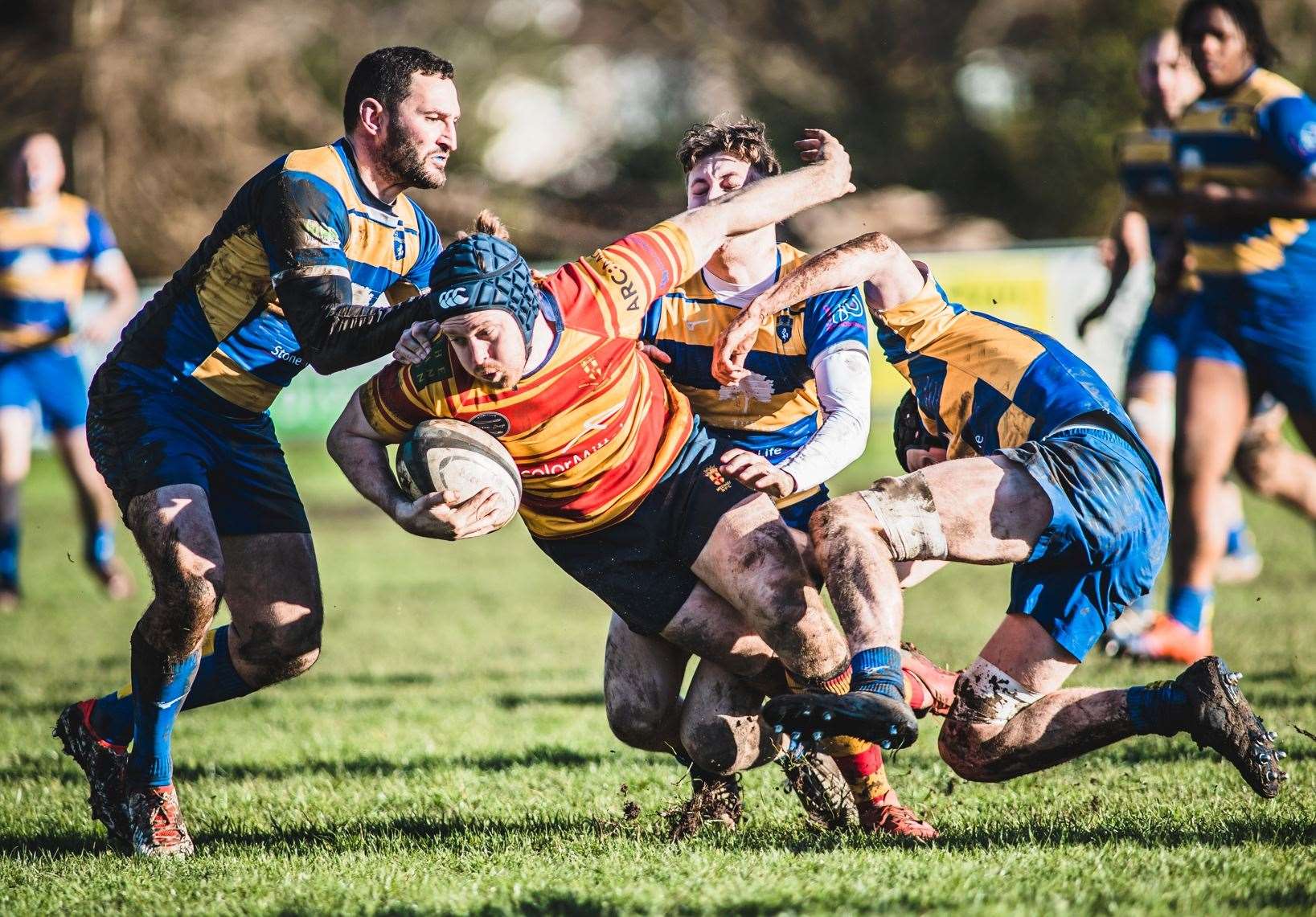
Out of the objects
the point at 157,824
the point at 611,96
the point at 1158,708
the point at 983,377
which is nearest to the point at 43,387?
the point at 157,824

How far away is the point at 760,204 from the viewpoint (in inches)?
179

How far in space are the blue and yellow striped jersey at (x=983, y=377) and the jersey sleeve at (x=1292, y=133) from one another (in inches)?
119

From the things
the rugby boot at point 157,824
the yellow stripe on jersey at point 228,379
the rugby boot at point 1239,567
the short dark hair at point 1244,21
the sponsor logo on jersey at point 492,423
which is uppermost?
the short dark hair at point 1244,21

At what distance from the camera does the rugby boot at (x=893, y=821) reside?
4.36m

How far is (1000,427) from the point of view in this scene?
14.8 feet

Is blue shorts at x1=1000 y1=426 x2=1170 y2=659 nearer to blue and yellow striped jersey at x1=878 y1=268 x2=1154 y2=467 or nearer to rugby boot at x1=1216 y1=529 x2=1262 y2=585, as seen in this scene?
blue and yellow striped jersey at x1=878 y1=268 x2=1154 y2=467

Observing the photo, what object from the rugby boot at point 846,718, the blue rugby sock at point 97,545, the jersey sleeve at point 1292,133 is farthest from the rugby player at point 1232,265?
the blue rugby sock at point 97,545

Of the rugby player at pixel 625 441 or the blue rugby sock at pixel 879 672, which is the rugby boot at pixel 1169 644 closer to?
the rugby player at pixel 625 441

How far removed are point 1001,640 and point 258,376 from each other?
2.59m

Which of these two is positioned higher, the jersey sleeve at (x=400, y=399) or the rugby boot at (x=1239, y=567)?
the jersey sleeve at (x=400, y=399)

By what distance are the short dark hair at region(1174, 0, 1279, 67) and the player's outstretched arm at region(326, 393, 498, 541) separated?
4756mm

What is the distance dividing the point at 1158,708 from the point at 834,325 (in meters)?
1.59

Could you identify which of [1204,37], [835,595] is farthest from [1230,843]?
[1204,37]

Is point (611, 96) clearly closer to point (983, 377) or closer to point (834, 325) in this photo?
point (834, 325)
